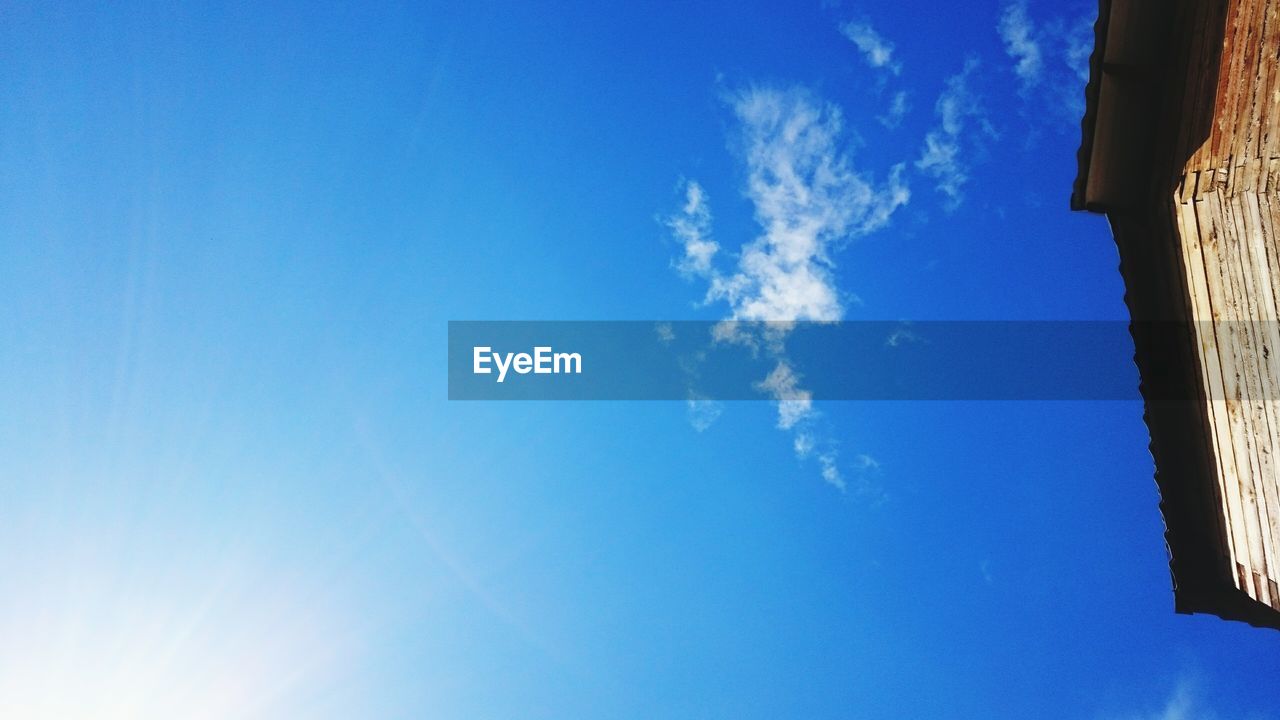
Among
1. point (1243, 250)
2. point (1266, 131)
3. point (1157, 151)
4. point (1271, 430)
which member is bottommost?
point (1271, 430)

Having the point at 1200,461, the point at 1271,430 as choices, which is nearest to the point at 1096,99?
the point at 1271,430

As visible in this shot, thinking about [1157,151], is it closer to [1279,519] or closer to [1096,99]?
[1096,99]

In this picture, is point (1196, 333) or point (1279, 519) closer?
point (1279, 519)

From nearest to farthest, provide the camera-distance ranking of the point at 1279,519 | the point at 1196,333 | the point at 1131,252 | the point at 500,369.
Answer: the point at 1279,519 → the point at 1196,333 → the point at 1131,252 → the point at 500,369

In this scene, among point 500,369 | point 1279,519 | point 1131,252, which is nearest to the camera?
point 1279,519

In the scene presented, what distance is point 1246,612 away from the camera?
21.0 ft

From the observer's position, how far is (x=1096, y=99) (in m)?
5.92

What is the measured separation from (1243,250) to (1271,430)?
5.71ft

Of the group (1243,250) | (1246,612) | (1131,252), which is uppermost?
(1131,252)

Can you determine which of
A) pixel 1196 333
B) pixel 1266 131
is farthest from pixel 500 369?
pixel 1266 131

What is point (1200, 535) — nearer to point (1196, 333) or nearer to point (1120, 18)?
point (1196, 333)

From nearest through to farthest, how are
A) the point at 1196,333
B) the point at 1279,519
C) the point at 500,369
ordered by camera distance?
the point at 1279,519, the point at 1196,333, the point at 500,369

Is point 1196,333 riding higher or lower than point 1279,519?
higher

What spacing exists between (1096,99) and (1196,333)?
8.73 feet
